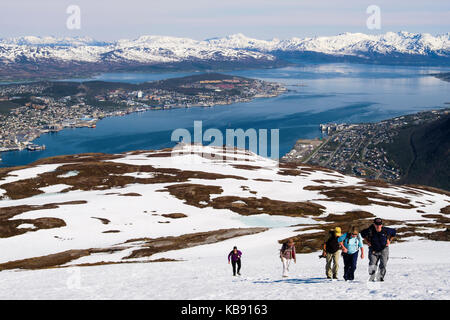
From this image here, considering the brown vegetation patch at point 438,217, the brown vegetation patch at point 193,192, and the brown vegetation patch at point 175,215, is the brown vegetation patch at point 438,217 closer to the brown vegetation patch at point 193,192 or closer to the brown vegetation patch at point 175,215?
the brown vegetation patch at point 193,192

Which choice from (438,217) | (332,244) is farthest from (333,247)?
(438,217)

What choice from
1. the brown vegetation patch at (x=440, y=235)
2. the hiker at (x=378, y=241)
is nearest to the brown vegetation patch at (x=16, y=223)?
A: the hiker at (x=378, y=241)

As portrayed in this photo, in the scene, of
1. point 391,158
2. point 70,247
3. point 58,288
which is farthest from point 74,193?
point 391,158

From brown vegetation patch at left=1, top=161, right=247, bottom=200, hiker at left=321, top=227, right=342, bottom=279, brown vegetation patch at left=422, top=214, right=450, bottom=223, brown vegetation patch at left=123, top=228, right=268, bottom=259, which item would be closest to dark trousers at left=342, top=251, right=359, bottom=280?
hiker at left=321, top=227, right=342, bottom=279

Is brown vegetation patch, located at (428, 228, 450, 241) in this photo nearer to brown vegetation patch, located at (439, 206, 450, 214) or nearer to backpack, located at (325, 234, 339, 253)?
backpack, located at (325, 234, 339, 253)

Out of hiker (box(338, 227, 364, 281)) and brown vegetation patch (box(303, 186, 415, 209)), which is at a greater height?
hiker (box(338, 227, 364, 281))
